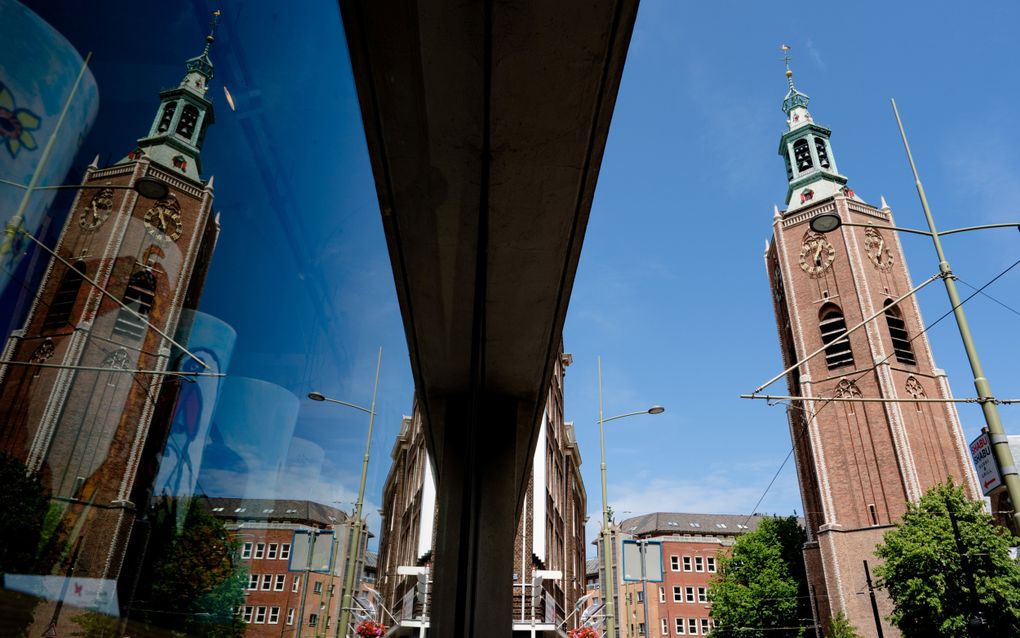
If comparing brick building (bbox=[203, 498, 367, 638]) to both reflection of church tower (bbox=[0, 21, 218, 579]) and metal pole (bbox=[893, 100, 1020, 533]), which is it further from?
metal pole (bbox=[893, 100, 1020, 533])

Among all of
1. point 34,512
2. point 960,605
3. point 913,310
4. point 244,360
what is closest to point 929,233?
point 244,360

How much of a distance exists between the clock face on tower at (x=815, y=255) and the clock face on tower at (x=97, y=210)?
173ft

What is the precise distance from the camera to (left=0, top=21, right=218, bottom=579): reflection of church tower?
1.25m

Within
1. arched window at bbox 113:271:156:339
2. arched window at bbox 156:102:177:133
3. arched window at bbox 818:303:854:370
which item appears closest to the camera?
arched window at bbox 156:102:177:133

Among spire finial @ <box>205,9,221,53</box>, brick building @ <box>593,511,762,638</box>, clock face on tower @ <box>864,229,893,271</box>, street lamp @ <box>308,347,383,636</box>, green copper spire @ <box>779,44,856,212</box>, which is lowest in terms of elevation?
street lamp @ <box>308,347,383,636</box>

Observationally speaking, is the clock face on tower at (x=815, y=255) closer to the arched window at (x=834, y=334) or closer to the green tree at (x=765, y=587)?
the arched window at (x=834, y=334)

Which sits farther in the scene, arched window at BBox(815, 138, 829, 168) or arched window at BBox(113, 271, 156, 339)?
arched window at BBox(815, 138, 829, 168)

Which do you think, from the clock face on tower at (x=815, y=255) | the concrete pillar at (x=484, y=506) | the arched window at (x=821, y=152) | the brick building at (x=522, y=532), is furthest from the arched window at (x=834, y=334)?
the concrete pillar at (x=484, y=506)

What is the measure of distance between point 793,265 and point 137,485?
55.1 meters

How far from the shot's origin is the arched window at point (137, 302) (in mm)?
1563

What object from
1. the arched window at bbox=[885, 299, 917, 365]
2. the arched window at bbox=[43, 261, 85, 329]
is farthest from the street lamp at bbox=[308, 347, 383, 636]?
the arched window at bbox=[885, 299, 917, 365]

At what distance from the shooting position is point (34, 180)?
→ 1.15 m

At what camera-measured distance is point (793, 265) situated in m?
50.8

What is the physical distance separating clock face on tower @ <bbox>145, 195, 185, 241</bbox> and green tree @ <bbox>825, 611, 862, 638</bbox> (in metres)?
42.6
